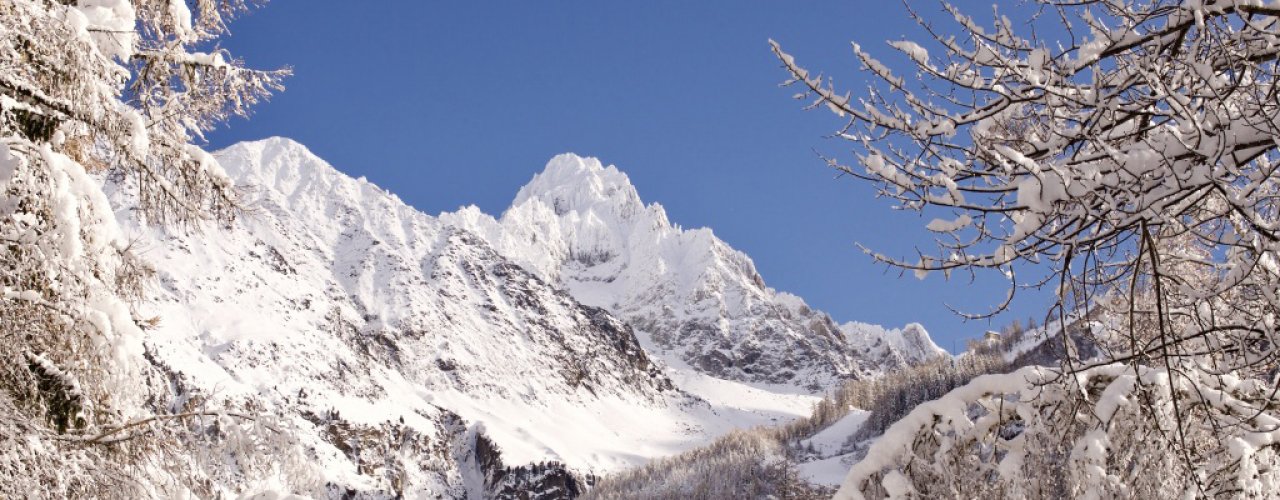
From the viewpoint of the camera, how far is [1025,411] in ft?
12.7

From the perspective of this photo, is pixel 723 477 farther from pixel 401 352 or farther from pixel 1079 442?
pixel 401 352

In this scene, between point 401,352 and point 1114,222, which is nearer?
point 1114,222

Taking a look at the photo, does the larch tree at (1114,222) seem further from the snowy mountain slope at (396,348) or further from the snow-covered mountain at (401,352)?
the snow-covered mountain at (401,352)

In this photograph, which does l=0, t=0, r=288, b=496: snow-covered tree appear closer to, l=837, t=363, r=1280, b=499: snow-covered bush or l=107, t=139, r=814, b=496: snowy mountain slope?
l=837, t=363, r=1280, b=499: snow-covered bush

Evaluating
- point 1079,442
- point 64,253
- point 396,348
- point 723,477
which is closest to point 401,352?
point 396,348

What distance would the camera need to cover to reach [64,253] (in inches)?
130

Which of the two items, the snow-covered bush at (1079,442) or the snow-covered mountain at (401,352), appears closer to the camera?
the snow-covered bush at (1079,442)

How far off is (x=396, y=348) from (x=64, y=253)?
144619 mm

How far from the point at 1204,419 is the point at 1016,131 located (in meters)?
1.59

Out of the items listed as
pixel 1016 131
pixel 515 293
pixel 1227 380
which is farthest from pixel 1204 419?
pixel 515 293

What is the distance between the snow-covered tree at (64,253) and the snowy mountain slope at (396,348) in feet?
243

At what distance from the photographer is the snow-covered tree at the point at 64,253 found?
323 cm

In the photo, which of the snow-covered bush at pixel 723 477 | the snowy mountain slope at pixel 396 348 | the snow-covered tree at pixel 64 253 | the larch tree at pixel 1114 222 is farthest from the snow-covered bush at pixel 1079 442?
the snowy mountain slope at pixel 396 348

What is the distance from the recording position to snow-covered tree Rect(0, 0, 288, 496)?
3.23 meters
